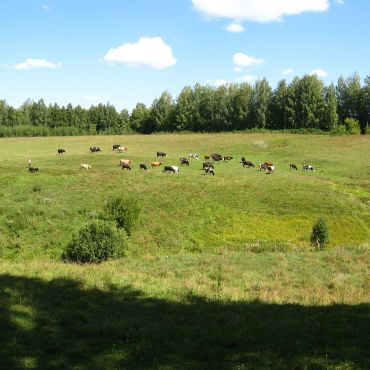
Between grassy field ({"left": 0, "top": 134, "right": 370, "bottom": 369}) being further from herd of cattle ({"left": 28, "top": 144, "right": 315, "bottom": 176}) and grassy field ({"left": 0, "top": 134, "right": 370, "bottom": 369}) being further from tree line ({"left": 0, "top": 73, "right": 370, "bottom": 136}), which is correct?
tree line ({"left": 0, "top": 73, "right": 370, "bottom": 136})

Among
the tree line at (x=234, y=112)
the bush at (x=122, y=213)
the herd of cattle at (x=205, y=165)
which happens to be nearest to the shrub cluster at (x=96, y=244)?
the bush at (x=122, y=213)

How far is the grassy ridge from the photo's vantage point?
32.7 meters

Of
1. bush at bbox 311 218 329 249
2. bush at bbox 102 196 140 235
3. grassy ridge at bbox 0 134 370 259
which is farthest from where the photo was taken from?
grassy ridge at bbox 0 134 370 259

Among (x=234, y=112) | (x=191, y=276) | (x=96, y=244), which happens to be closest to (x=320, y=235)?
(x=191, y=276)

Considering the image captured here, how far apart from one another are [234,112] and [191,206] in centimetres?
9941

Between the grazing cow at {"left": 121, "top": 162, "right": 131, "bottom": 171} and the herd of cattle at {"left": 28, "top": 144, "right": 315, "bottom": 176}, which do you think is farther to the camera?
the grazing cow at {"left": 121, "top": 162, "right": 131, "bottom": 171}

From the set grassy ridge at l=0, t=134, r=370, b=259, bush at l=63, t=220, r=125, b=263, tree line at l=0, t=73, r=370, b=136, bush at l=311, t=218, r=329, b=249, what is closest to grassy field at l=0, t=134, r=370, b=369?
grassy ridge at l=0, t=134, r=370, b=259

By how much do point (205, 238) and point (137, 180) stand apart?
49.1 feet

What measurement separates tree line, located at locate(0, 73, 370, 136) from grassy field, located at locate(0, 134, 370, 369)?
68.6 m

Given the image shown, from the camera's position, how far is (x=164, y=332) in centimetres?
1131

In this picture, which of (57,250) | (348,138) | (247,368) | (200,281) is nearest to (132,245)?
(57,250)

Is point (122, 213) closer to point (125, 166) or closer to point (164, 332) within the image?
point (164, 332)

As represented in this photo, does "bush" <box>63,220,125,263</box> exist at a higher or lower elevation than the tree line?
lower

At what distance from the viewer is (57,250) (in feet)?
97.4
